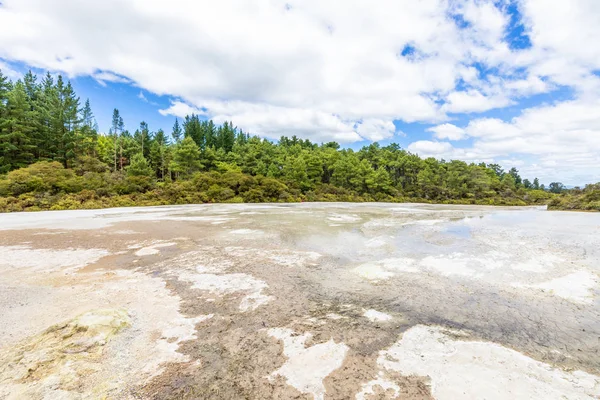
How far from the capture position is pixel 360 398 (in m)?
1.77

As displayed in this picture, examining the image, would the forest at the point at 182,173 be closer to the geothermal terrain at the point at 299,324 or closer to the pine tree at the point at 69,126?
the pine tree at the point at 69,126

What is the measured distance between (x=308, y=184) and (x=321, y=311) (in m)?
27.6

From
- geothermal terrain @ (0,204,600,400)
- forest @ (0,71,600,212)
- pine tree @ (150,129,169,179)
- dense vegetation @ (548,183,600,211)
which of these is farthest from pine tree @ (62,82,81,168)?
dense vegetation @ (548,183,600,211)

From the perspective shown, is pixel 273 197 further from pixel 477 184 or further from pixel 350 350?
pixel 477 184

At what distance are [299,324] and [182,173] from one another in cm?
3199

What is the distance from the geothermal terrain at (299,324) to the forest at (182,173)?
15490mm

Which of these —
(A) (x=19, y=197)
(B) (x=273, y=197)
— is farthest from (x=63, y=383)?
(B) (x=273, y=197)

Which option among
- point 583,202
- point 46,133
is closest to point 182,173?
point 46,133

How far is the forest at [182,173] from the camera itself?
57.1ft

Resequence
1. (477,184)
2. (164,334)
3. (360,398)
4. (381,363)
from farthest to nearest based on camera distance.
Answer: (477,184)
(164,334)
(381,363)
(360,398)

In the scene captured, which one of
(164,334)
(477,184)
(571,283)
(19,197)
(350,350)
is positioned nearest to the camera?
(350,350)

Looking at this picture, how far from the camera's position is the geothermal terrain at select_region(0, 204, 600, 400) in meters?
1.90

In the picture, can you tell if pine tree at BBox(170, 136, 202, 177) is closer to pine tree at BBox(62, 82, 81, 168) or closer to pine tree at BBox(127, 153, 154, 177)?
pine tree at BBox(127, 153, 154, 177)

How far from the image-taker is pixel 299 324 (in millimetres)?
2717
